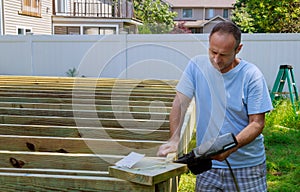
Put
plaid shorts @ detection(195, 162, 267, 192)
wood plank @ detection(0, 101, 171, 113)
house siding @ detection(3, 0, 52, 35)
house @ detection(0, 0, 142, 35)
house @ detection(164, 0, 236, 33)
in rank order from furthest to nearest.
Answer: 1. house @ detection(164, 0, 236, 33)
2. house @ detection(0, 0, 142, 35)
3. house siding @ detection(3, 0, 52, 35)
4. wood plank @ detection(0, 101, 171, 113)
5. plaid shorts @ detection(195, 162, 267, 192)

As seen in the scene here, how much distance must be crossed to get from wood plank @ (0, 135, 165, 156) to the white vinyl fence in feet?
26.7

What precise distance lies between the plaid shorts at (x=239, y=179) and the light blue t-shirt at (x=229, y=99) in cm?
4

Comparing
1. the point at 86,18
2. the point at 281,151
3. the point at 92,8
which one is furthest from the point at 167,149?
the point at 92,8

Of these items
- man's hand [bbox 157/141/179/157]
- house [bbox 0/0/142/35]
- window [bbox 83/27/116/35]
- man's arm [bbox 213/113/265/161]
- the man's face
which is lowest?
man's hand [bbox 157/141/179/157]

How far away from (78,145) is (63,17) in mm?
21827

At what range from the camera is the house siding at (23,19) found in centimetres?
1848

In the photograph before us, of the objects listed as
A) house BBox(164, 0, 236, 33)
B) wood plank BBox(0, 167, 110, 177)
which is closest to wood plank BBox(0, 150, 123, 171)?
wood plank BBox(0, 167, 110, 177)

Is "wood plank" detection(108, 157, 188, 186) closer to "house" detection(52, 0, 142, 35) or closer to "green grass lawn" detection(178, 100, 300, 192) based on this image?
"green grass lawn" detection(178, 100, 300, 192)

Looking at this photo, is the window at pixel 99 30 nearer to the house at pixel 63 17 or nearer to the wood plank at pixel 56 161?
the house at pixel 63 17

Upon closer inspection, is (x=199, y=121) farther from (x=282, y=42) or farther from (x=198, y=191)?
(x=282, y=42)

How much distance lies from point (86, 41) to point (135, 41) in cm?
158

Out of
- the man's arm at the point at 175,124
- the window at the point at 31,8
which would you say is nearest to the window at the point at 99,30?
the window at the point at 31,8

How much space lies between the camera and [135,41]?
12109 mm

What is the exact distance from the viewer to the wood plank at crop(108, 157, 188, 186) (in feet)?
6.12
